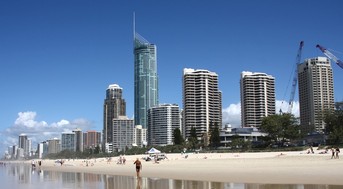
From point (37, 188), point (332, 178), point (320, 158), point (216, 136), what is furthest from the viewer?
point (216, 136)

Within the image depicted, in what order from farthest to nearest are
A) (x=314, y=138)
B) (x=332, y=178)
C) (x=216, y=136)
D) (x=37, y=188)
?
(x=216, y=136) < (x=314, y=138) < (x=37, y=188) < (x=332, y=178)

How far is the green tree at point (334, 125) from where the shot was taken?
87950mm

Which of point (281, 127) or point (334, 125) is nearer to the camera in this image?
point (334, 125)

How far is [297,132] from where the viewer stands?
349ft

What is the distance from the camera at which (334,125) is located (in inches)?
3880

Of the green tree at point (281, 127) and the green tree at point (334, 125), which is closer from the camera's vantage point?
the green tree at point (334, 125)

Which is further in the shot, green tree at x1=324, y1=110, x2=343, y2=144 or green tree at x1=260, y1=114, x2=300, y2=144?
green tree at x1=260, y1=114, x2=300, y2=144

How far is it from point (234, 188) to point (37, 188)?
15.2 metres

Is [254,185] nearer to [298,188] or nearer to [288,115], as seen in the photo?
[298,188]

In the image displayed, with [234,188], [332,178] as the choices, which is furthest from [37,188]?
[332,178]

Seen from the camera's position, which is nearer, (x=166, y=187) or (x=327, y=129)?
(x=166, y=187)

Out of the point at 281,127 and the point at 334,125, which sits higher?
the point at 334,125

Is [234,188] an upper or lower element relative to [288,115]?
lower

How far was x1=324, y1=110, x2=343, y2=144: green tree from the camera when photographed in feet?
289
